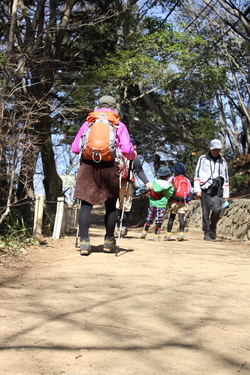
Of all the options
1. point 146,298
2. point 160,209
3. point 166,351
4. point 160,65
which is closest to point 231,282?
point 146,298

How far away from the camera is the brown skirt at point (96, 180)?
6434mm

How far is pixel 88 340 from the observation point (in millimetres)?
2939

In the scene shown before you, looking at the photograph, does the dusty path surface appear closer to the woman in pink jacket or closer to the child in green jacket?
the woman in pink jacket

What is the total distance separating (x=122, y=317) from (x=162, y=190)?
6688mm

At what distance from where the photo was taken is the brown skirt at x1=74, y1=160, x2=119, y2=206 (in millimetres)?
6434

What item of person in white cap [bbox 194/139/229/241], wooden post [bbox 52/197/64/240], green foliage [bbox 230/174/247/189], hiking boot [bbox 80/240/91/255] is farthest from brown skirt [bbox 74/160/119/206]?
green foliage [bbox 230/174/247/189]

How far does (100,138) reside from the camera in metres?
6.12

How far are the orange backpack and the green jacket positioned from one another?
3868mm

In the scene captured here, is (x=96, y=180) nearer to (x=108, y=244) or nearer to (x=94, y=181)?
(x=94, y=181)

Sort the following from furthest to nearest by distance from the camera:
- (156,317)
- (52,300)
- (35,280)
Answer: (35,280)
(52,300)
(156,317)

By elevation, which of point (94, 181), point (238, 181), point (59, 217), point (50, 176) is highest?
point (238, 181)

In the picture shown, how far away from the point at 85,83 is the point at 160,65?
2.64 metres

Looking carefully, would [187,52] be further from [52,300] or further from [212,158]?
[52,300]

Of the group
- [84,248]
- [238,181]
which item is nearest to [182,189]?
[84,248]
